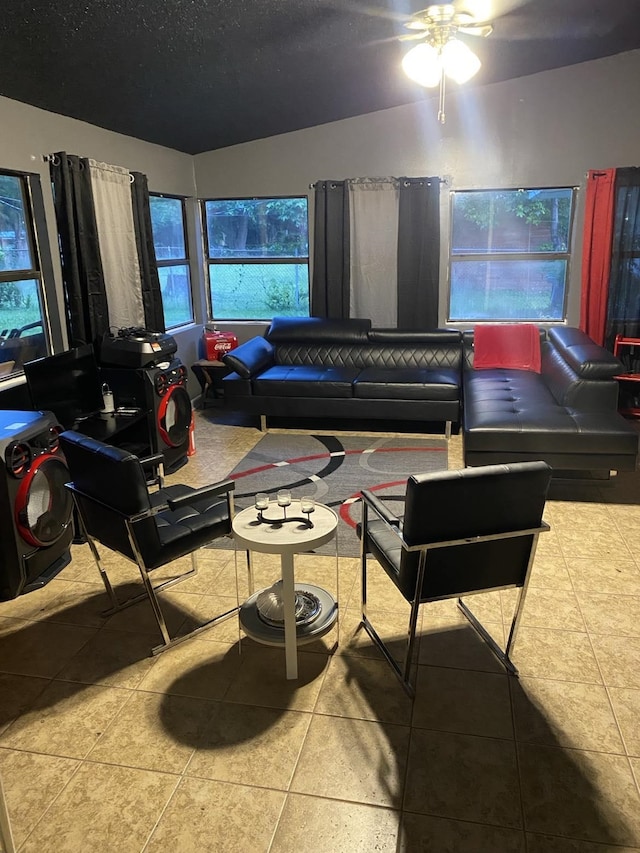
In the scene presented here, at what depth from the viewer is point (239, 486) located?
4.22 m

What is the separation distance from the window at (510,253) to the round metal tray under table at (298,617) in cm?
407

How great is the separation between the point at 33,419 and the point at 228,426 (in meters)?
2.60

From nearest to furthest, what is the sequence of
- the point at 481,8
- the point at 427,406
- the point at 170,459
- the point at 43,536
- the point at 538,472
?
the point at 538,472 < the point at 43,536 < the point at 481,8 < the point at 170,459 < the point at 427,406

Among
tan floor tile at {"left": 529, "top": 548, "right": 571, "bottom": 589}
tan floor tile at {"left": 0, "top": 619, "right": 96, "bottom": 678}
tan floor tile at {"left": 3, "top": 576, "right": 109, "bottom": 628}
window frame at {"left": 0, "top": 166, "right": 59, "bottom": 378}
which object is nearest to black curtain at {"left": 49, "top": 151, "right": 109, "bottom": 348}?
window frame at {"left": 0, "top": 166, "right": 59, "bottom": 378}

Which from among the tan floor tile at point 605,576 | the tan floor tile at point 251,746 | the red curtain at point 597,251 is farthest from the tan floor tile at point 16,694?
the red curtain at point 597,251

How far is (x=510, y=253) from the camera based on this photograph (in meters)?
5.86

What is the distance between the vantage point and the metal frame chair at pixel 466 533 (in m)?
2.10

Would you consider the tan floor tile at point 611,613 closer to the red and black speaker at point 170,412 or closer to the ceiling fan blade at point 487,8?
the red and black speaker at point 170,412

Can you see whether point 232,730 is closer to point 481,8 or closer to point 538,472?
point 538,472

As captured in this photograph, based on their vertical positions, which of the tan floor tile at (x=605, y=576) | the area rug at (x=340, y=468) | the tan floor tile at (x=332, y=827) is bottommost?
the tan floor tile at (x=332, y=827)

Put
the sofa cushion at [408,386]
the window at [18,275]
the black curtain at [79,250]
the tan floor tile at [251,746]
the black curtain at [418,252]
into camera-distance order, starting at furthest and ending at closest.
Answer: the black curtain at [418,252] < the sofa cushion at [408,386] < the black curtain at [79,250] < the window at [18,275] < the tan floor tile at [251,746]

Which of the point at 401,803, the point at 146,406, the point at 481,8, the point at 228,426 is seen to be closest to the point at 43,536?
the point at 146,406

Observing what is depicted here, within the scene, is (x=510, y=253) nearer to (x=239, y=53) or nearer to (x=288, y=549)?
(x=239, y=53)

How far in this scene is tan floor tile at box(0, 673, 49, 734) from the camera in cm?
227
